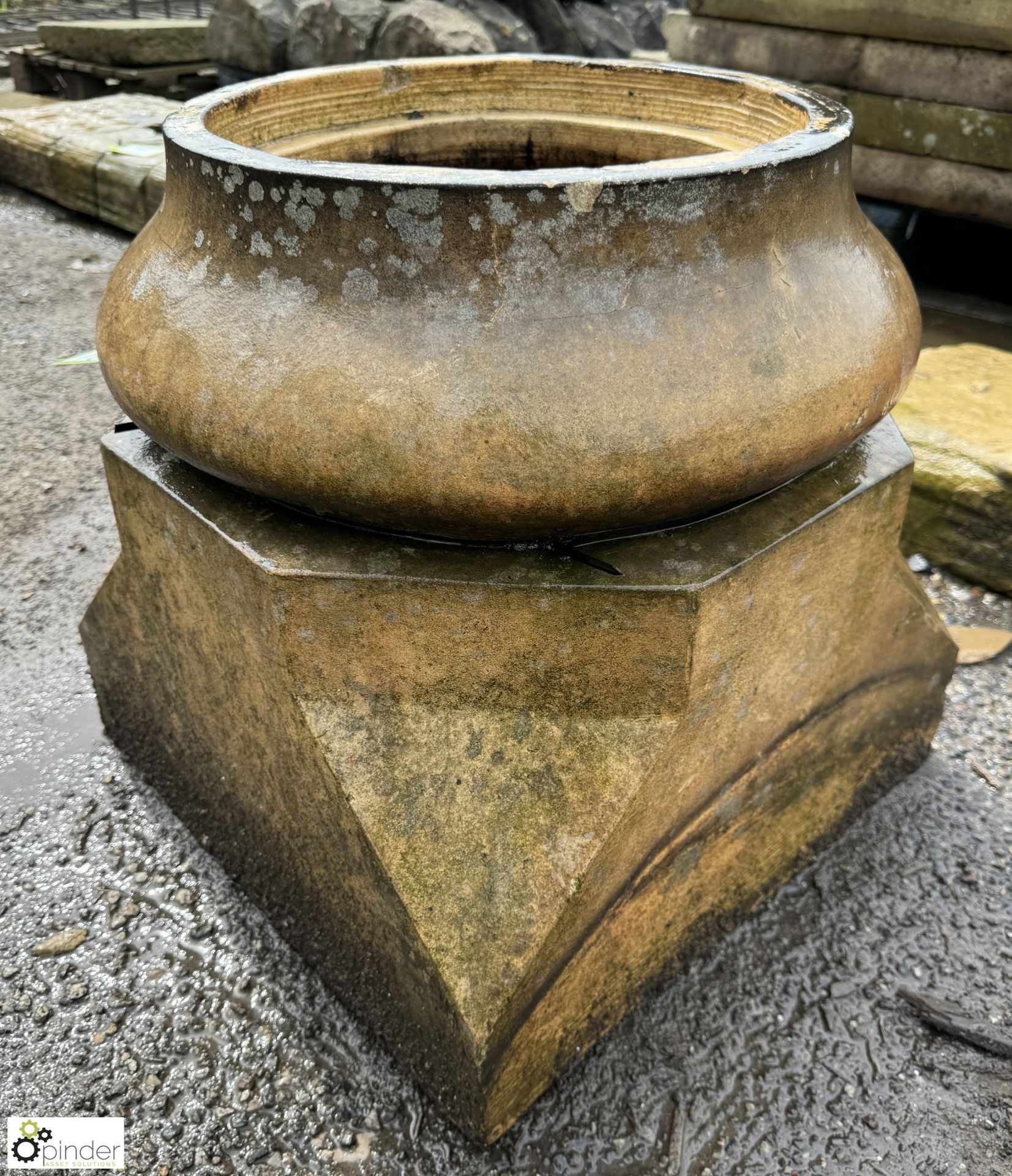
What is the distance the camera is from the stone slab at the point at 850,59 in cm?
378

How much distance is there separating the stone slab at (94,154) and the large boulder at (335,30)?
1003mm

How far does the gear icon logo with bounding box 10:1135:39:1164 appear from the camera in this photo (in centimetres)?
133

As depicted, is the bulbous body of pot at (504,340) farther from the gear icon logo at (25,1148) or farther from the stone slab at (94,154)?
the stone slab at (94,154)

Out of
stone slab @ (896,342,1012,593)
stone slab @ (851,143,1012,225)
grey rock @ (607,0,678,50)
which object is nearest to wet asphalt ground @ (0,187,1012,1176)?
stone slab @ (896,342,1012,593)

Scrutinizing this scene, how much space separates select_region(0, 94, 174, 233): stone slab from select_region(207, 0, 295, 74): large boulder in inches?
35.3

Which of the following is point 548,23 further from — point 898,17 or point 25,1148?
point 25,1148

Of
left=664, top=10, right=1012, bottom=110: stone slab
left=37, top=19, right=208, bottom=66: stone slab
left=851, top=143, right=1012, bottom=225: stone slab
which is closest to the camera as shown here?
left=664, top=10, right=1012, bottom=110: stone slab

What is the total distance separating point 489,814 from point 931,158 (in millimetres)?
3842

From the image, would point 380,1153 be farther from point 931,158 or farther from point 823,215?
point 931,158

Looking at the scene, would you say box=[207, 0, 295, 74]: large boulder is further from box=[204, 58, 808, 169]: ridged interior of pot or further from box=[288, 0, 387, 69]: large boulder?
box=[204, 58, 808, 169]: ridged interior of pot

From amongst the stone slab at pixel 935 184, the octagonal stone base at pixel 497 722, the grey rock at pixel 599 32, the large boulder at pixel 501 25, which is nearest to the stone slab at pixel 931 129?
the stone slab at pixel 935 184

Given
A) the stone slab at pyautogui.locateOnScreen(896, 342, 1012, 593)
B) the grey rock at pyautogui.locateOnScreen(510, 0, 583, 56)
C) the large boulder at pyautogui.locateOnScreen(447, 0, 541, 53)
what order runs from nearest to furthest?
1. the stone slab at pyautogui.locateOnScreen(896, 342, 1012, 593)
2. the large boulder at pyautogui.locateOnScreen(447, 0, 541, 53)
3. the grey rock at pyautogui.locateOnScreen(510, 0, 583, 56)

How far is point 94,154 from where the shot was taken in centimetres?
505

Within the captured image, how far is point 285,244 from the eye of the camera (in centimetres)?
121
